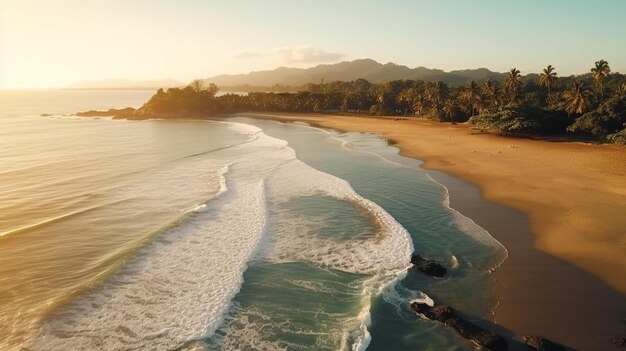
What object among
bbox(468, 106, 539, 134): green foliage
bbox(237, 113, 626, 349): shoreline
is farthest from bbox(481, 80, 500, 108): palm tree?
bbox(237, 113, 626, 349): shoreline

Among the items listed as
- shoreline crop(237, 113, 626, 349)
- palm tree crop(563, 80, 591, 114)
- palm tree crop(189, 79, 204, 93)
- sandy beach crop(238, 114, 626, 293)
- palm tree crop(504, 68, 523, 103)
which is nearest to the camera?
shoreline crop(237, 113, 626, 349)

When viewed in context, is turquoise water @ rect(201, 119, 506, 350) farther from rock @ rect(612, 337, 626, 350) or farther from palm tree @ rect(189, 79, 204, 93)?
palm tree @ rect(189, 79, 204, 93)

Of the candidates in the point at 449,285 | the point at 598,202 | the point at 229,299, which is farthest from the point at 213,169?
the point at 598,202

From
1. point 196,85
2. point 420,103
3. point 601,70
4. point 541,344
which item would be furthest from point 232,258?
point 196,85

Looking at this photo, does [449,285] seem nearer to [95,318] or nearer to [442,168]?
[95,318]

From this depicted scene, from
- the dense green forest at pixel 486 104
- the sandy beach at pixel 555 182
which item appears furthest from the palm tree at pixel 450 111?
the sandy beach at pixel 555 182

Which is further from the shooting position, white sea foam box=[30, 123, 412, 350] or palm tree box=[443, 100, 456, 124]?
palm tree box=[443, 100, 456, 124]
